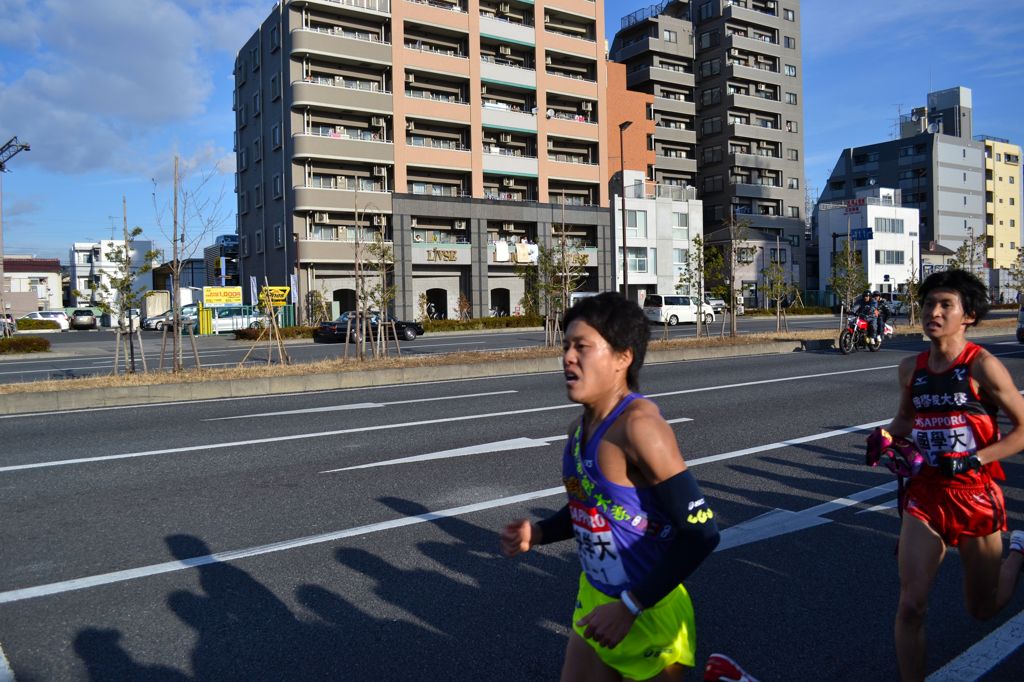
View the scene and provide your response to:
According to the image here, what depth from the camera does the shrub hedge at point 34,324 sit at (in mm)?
48594

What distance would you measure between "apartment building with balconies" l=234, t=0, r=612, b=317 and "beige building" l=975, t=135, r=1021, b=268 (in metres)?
58.9

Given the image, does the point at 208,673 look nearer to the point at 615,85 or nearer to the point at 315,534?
the point at 315,534

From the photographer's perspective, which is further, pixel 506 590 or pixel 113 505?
pixel 113 505

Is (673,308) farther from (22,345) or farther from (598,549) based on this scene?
(598,549)

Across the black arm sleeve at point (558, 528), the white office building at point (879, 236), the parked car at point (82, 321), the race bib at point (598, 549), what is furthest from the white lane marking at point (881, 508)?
the white office building at point (879, 236)

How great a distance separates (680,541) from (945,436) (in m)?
1.84

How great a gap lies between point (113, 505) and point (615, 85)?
2303 inches

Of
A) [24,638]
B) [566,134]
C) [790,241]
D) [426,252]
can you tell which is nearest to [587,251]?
[566,134]

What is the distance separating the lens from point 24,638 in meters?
3.74

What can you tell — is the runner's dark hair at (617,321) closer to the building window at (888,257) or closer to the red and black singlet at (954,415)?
the red and black singlet at (954,415)

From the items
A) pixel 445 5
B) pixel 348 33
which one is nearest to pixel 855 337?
pixel 348 33

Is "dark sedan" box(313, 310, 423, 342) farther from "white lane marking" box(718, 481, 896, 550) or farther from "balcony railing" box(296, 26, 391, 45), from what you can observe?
"white lane marking" box(718, 481, 896, 550)

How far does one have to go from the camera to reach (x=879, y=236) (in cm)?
7331

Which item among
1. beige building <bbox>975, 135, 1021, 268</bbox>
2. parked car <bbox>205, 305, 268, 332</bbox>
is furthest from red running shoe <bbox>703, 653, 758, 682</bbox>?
beige building <bbox>975, 135, 1021, 268</bbox>
